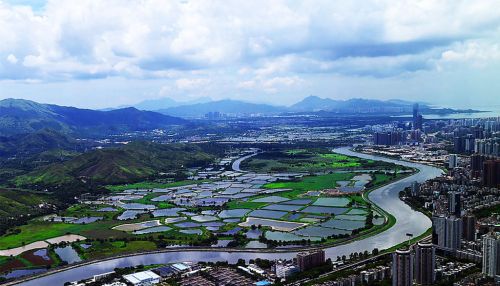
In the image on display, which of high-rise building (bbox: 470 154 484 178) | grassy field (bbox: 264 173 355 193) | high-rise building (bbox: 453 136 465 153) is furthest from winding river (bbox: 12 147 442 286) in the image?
high-rise building (bbox: 453 136 465 153)

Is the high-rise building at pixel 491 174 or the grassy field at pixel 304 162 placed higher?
the high-rise building at pixel 491 174

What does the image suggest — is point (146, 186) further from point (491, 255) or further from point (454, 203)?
point (491, 255)

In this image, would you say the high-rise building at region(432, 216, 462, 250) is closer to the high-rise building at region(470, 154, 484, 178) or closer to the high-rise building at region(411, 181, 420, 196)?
the high-rise building at region(411, 181, 420, 196)

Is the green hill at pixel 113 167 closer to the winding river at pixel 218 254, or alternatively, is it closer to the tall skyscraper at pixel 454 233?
the winding river at pixel 218 254

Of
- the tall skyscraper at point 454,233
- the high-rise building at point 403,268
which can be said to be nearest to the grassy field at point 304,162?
the tall skyscraper at point 454,233

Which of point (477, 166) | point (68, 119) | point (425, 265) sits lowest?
point (425, 265)

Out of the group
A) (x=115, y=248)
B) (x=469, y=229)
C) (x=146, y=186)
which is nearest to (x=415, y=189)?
(x=469, y=229)

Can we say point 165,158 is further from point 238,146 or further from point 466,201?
point 466,201
